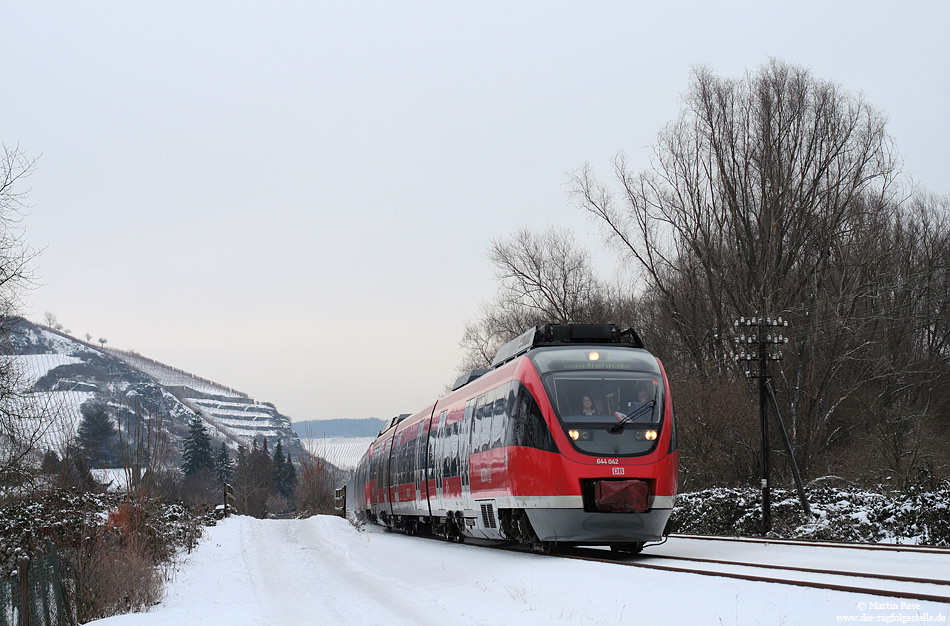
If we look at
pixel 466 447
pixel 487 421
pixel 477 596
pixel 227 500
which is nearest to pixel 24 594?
pixel 477 596

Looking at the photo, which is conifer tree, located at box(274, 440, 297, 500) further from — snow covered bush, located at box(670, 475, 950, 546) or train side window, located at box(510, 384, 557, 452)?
train side window, located at box(510, 384, 557, 452)

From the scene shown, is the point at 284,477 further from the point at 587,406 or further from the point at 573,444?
the point at 573,444

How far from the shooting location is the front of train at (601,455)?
600 inches

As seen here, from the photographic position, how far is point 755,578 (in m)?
10.7

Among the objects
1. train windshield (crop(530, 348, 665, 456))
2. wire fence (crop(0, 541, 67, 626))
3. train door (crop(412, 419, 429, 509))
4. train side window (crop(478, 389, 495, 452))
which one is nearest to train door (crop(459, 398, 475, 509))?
train side window (crop(478, 389, 495, 452))

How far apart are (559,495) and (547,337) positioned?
4.06 metres

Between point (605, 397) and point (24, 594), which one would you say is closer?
point (24, 594)

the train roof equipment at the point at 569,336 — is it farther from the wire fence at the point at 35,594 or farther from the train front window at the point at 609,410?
the wire fence at the point at 35,594

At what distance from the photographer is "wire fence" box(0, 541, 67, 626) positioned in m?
10.8

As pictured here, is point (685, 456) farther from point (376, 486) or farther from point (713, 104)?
point (713, 104)

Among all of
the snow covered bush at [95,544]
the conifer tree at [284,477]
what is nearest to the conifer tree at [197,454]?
the conifer tree at [284,477]

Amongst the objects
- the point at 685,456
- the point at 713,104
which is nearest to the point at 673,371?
the point at 685,456

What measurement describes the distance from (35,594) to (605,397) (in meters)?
9.02

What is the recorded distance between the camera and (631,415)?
623 inches
